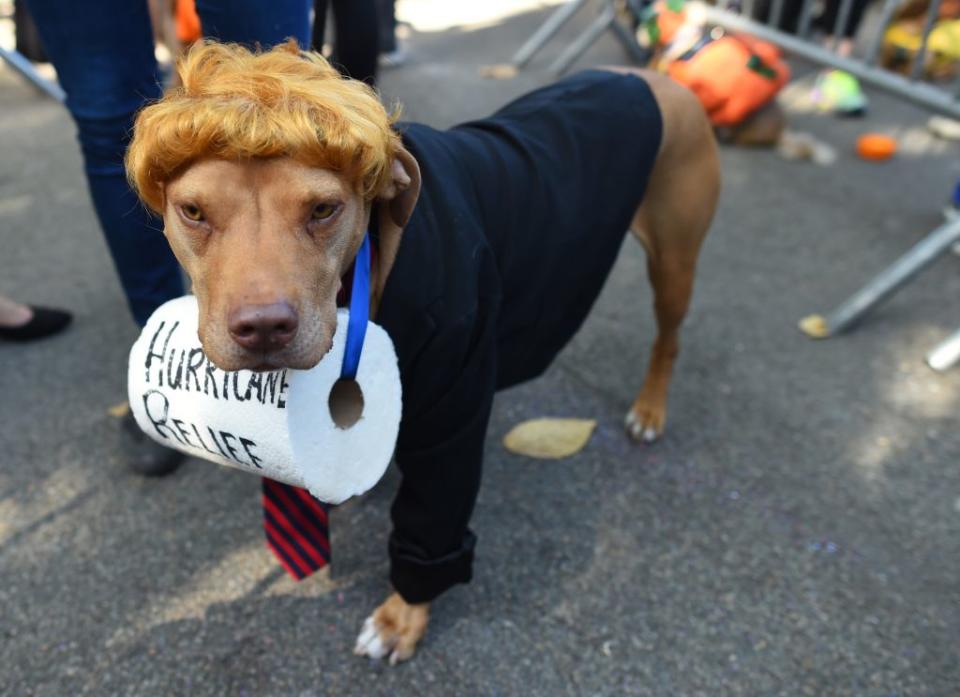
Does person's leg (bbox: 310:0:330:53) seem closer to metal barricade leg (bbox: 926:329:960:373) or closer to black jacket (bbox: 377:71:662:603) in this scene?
black jacket (bbox: 377:71:662:603)

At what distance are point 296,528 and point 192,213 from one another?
944 millimetres

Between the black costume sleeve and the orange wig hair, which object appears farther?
the black costume sleeve

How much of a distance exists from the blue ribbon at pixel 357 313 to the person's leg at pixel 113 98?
0.78 m

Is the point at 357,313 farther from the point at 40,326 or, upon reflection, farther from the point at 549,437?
the point at 40,326

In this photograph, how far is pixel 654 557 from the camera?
7.22ft

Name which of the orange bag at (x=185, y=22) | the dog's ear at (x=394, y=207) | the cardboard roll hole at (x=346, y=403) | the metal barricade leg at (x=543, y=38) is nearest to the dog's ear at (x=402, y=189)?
the dog's ear at (x=394, y=207)

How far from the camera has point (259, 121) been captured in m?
1.22

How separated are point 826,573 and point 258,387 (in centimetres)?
165

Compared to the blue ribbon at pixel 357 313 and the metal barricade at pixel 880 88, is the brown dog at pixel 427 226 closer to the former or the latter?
the blue ribbon at pixel 357 313

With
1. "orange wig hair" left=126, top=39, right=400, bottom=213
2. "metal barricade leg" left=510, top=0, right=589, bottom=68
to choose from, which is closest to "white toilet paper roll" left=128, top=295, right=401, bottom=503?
"orange wig hair" left=126, top=39, right=400, bottom=213

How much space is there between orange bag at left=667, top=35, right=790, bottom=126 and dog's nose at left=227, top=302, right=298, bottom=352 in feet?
12.9

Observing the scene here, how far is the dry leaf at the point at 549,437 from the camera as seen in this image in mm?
2555

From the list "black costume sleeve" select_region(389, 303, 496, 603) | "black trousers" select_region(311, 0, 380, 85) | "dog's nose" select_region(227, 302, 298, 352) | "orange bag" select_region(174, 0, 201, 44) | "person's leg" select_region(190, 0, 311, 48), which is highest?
"person's leg" select_region(190, 0, 311, 48)

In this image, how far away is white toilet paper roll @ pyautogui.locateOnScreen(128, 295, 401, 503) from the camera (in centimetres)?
138
